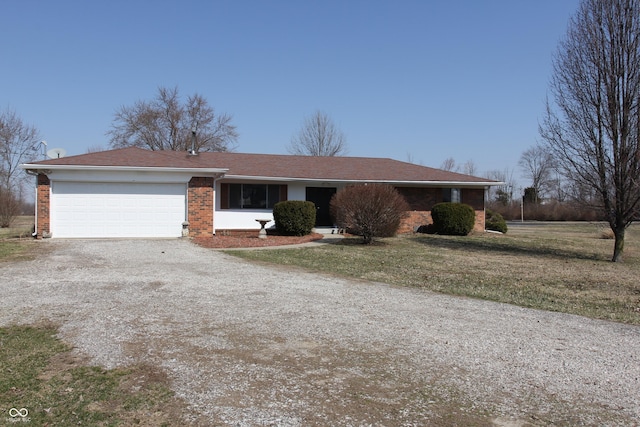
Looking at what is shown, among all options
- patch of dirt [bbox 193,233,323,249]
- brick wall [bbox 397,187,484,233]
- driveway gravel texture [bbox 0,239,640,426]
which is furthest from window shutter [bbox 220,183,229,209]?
driveway gravel texture [bbox 0,239,640,426]

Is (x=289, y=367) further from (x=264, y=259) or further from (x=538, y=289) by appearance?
(x=264, y=259)

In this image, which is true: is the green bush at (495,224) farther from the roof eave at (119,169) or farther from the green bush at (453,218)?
the roof eave at (119,169)

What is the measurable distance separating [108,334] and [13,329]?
118cm

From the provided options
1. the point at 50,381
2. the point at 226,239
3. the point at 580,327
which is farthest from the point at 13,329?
the point at 226,239

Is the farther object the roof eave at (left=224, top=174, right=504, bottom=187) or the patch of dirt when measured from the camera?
the roof eave at (left=224, top=174, right=504, bottom=187)

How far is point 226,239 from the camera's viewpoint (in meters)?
17.4

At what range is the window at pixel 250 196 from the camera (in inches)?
799

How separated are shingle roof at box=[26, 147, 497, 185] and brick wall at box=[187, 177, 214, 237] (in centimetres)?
71

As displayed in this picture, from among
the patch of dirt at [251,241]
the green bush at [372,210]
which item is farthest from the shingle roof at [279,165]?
the green bush at [372,210]

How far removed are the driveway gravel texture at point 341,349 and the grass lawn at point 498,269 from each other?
1.13m

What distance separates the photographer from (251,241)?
17250mm

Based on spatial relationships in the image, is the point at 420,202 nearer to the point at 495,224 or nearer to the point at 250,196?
the point at 495,224

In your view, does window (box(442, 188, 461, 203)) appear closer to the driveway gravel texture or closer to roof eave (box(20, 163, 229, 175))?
roof eave (box(20, 163, 229, 175))

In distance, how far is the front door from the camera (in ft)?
72.0
